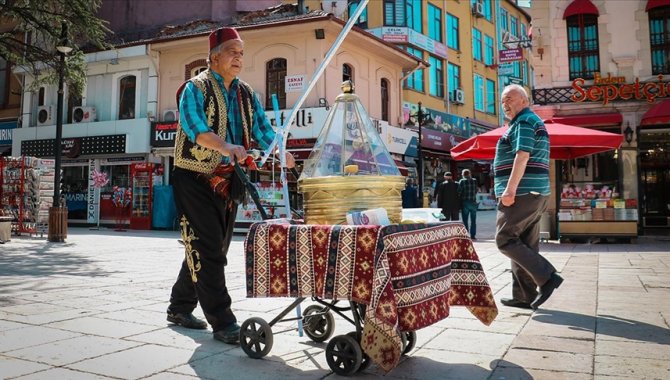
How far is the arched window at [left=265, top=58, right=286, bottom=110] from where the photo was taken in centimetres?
1812

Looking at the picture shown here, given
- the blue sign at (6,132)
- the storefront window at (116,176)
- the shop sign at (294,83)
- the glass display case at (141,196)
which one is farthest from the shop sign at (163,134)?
the blue sign at (6,132)

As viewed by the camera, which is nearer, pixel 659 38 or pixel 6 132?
pixel 659 38

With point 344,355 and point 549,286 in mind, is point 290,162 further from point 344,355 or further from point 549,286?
point 549,286

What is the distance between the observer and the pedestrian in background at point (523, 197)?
4.14m

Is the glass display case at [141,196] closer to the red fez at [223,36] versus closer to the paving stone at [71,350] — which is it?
the paving stone at [71,350]

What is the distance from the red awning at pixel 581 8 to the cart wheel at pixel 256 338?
1354 cm

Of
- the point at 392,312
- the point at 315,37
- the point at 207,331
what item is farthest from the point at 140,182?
the point at 392,312

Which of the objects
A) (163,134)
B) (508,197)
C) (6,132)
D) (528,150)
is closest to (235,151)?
(508,197)

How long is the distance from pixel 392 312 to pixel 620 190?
12.6m

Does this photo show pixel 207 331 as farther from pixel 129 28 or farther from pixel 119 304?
pixel 129 28

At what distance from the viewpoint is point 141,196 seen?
18.4 metres

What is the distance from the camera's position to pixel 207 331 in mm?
3504

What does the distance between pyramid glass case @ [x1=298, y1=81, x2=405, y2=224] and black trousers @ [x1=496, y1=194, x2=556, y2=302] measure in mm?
1489

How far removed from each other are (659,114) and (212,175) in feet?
38.6
